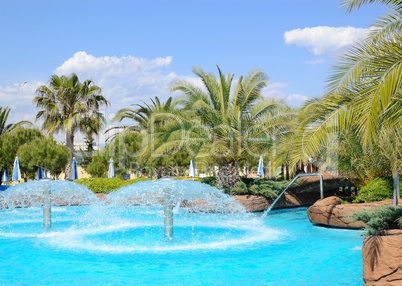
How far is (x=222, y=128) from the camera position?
18.4m

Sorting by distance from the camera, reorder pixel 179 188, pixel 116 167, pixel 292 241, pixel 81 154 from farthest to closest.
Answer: pixel 81 154, pixel 116 167, pixel 292 241, pixel 179 188

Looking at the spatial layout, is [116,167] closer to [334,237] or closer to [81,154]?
[81,154]

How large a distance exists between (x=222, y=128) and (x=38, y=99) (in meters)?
19.1

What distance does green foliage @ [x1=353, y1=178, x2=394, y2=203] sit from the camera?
39.9 feet

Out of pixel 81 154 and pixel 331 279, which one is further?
pixel 81 154

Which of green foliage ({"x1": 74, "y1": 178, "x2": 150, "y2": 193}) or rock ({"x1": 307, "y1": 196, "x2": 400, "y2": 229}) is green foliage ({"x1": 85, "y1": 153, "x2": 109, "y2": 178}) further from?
rock ({"x1": 307, "y1": 196, "x2": 400, "y2": 229})

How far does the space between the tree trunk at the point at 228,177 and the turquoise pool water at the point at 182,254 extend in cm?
510

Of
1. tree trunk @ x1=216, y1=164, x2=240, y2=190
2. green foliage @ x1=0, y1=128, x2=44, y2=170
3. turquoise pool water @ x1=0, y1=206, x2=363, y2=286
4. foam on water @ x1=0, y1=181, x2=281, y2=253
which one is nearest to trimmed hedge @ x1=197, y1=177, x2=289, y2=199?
tree trunk @ x1=216, y1=164, x2=240, y2=190

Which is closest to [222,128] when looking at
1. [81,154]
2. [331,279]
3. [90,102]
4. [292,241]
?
[292,241]

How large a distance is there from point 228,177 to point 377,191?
7312 mm

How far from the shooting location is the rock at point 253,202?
16516mm

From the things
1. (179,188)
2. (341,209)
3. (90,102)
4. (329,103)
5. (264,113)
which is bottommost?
(341,209)

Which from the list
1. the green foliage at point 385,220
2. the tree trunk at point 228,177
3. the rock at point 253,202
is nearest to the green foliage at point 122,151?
the tree trunk at point 228,177

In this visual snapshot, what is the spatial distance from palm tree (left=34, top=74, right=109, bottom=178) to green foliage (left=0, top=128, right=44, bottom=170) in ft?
3.93
